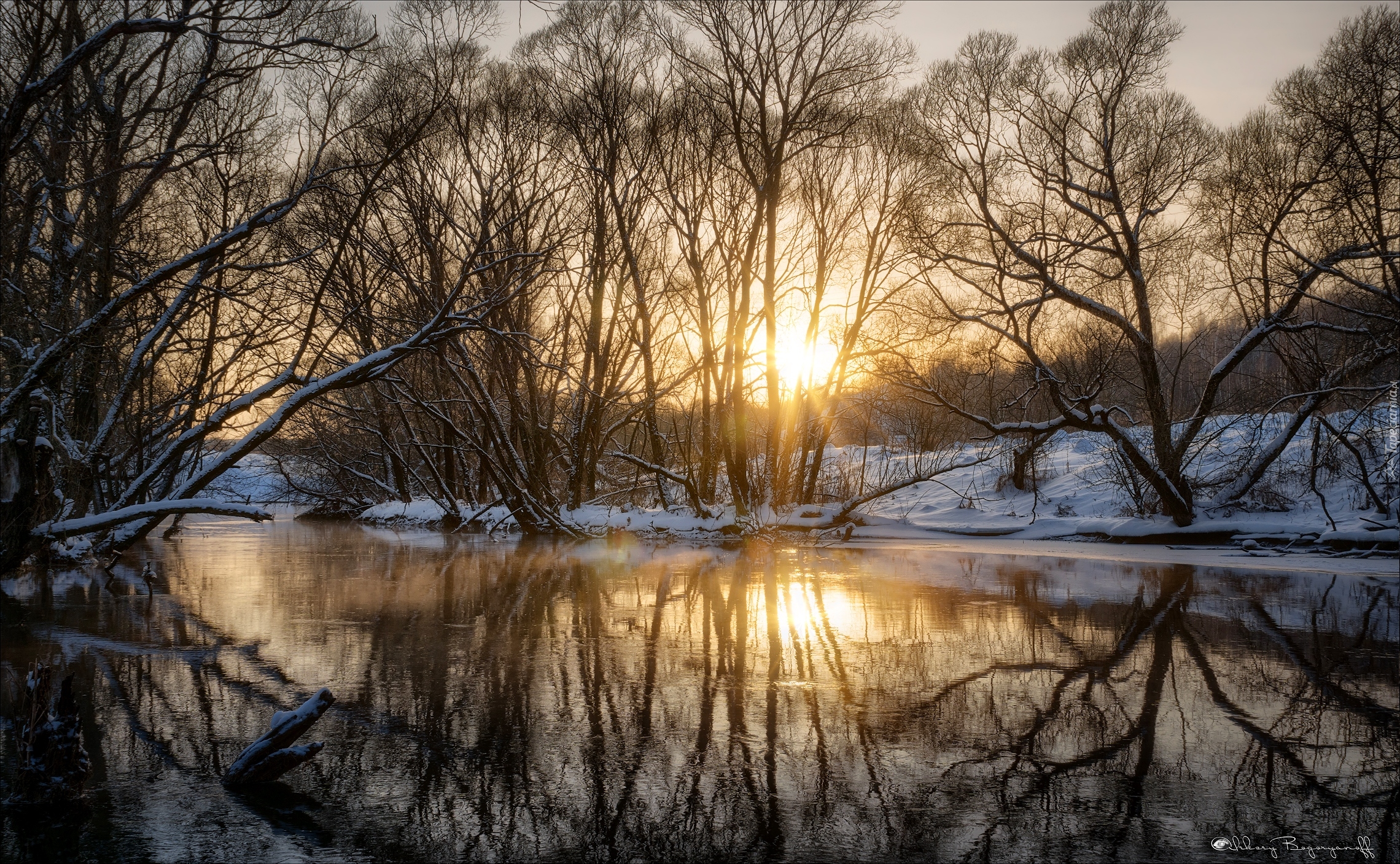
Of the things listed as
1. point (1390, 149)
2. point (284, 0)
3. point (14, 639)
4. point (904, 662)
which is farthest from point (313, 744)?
point (1390, 149)

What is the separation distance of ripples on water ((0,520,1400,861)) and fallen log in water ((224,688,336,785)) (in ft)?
0.39

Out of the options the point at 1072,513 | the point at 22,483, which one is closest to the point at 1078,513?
the point at 1072,513

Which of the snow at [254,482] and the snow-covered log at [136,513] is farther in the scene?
the snow at [254,482]

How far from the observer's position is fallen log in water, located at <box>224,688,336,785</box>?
4.41m

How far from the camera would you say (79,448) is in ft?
44.9

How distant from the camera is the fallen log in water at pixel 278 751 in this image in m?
4.41

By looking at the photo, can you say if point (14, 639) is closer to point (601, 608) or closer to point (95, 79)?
point (601, 608)

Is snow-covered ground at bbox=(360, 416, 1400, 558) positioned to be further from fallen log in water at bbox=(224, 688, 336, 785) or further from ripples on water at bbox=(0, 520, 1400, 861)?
fallen log in water at bbox=(224, 688, 336, 785)

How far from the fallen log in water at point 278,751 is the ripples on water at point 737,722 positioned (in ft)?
0.39

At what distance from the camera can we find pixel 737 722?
546 cm

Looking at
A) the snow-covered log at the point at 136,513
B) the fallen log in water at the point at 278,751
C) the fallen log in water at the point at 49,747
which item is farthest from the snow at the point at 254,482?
the fallen log in water at the point at 278,751

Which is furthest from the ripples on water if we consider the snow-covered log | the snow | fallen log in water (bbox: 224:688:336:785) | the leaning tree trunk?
the snow

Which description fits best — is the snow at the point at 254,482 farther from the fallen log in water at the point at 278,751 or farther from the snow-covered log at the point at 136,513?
the fallen log in water at the point at 278,751

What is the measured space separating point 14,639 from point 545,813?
6.62m
